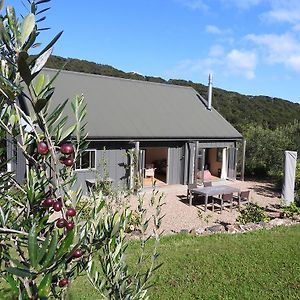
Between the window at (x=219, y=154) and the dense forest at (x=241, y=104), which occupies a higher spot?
the dense forest at (x=241, y=104)

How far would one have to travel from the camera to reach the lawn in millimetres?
6238

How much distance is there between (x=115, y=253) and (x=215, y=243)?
769cm

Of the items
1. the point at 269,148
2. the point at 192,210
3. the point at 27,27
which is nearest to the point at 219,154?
the point at 269,148

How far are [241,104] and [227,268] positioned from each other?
139ft

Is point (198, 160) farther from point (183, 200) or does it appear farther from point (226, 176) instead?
point (183, 200)

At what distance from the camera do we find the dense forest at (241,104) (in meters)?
42.5

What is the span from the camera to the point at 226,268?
7.32 meters

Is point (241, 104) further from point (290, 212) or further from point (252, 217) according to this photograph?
point (252, 217)

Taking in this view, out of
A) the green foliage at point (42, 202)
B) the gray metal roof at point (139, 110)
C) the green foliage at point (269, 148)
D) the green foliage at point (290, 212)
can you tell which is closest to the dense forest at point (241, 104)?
the green foliage at point (269, 148)

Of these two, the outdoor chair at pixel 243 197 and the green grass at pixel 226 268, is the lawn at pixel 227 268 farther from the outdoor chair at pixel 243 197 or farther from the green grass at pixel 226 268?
the outdoor chair at pixel 243 197

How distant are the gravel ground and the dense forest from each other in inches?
916

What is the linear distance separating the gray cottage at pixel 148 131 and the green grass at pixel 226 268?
662cm

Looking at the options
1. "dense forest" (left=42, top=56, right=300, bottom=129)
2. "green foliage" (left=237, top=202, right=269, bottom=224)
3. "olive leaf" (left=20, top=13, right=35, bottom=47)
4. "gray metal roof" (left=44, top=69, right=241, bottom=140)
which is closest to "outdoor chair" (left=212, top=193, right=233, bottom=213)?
"green foliage" (left=237, top=202, right=269, bottom=224)

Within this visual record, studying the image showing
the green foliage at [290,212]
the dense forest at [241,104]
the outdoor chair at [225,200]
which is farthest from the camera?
the dense forest at [241,104]
